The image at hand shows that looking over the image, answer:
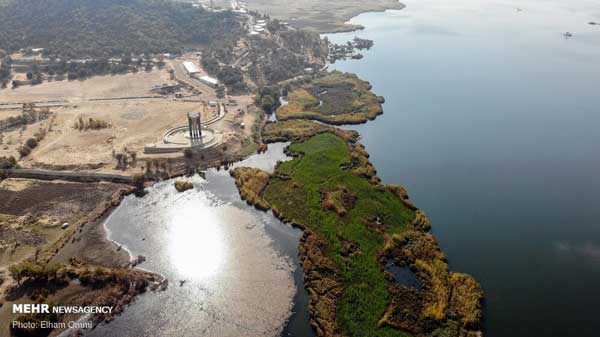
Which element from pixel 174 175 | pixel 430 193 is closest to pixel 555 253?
pixel 430 193

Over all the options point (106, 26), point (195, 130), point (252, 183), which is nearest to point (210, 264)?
point (252, 183)

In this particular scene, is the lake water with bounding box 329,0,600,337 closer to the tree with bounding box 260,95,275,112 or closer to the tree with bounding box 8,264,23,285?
the tree with bounding box 260,95,275,112

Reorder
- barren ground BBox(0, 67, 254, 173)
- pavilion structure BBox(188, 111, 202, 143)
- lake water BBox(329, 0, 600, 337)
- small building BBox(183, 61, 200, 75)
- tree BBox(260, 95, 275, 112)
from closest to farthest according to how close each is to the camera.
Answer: lake water BBox(329, 0, 600, 337) → barren ground BBox(0, 67, 254, 173) → pavilion structure BBox(188, 111, 202, 143) → tree BBox(260, 95, 275, 112) → small building BBox(183, 61, 200, 75)

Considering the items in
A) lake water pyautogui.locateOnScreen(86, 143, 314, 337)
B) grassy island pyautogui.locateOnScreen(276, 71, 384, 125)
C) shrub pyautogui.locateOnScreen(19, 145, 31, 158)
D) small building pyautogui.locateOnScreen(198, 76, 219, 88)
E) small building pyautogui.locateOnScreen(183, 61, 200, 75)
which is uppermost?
small building pyautogui.locateOnScreen(183, 61, 200, 75)

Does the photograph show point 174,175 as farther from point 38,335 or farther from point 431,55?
point 431,55

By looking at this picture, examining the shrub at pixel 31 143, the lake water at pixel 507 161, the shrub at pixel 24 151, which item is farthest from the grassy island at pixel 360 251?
the shrub at pixel 31 143

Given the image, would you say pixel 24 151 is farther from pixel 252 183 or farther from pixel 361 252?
pixel 361 252

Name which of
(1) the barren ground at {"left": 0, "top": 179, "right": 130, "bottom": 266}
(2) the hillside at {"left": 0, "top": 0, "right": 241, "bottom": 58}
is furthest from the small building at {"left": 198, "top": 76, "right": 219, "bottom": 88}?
(1) the barren ground at {"left": 0, "top": 179, "right": 130, "bottom": 266}
